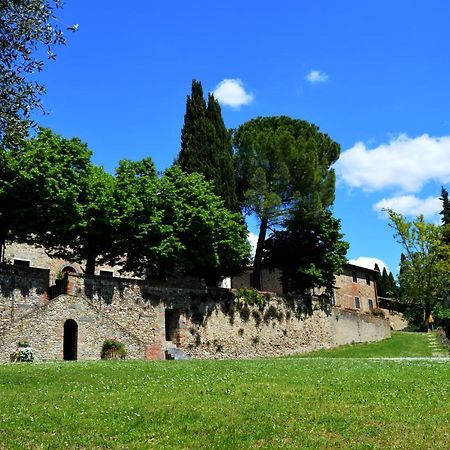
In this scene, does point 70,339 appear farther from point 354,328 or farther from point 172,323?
point 354,328

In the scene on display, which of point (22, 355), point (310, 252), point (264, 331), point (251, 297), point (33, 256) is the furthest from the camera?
point (310, 252)

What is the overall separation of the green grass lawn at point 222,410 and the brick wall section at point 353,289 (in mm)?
50199

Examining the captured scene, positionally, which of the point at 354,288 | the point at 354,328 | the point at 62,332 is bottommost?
the point at 354,328

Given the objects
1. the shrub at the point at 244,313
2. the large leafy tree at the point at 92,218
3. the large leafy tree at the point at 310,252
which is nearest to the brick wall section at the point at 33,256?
the large leafy tree at the point at 92,218

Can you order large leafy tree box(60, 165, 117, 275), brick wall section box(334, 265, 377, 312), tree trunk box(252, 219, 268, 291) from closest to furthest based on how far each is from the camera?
large leafy tree box(60, 165, 117, 275)
tree trunk box(252, 219, 268, 291)
brick wall section box(334, 265, 377, 312)

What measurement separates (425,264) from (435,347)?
15.4 m

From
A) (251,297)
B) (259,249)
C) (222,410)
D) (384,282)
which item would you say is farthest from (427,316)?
(222,410)

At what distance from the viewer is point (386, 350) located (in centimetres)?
4216

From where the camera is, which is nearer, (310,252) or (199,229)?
(199,229)

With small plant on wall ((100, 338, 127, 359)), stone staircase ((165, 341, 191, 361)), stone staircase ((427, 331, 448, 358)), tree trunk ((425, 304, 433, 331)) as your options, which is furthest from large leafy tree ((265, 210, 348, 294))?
small plant on wall ((100, 338, 127, 359))

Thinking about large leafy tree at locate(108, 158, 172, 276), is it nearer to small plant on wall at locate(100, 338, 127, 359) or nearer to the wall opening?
the wall opening

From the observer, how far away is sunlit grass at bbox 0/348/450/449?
8.62 m

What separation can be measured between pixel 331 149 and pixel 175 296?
2147 centimetres

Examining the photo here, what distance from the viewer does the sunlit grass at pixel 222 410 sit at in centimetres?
862
